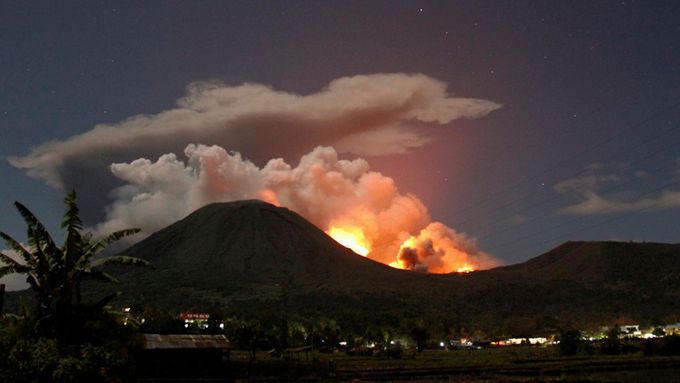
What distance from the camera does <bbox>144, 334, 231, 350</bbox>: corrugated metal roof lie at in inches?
1964

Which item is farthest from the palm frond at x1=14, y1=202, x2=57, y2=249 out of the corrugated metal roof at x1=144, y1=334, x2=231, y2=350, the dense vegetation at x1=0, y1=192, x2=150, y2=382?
the corrugated metal roof at x1=144, y1=334, x2=231, y2=350

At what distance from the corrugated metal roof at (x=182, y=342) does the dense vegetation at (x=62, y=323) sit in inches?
768

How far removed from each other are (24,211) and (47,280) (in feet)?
10.7

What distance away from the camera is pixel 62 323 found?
27516 millimetres

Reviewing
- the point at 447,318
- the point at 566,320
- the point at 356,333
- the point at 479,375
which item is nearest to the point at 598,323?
the point at 566,320

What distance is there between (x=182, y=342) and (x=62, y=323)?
80.2 feet

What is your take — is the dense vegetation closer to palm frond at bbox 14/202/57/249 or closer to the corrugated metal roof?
palm frond at bbox 14/202/57/249

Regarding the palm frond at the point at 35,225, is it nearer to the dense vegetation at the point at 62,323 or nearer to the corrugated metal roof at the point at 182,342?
the dense vegetation at the point at 62,323

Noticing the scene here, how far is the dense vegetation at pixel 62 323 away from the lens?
970 inches

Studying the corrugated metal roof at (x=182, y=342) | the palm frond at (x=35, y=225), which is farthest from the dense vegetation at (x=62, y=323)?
the corrugated metal roof at (x=182, y=342)

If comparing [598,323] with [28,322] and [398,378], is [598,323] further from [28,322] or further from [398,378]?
[28,322]

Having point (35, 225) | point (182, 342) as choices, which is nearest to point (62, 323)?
point (35, 225)

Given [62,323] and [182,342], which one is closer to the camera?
[62,323]

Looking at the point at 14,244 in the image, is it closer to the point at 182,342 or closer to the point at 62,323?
the point at 62,323
